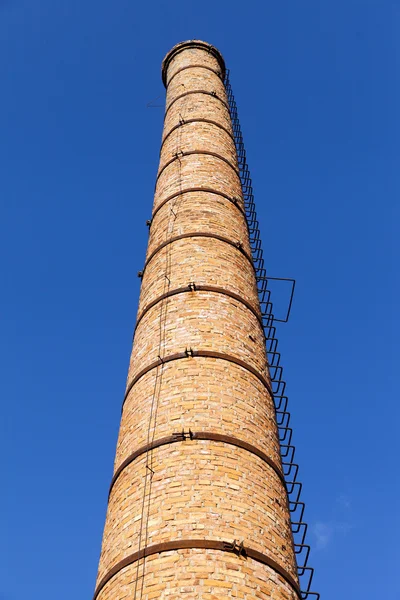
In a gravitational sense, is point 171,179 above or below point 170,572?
above

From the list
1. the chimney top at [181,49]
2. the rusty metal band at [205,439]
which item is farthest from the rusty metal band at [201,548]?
the chimney top at [181,49]

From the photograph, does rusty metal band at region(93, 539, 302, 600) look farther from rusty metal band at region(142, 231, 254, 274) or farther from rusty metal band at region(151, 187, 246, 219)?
rusty metal band at region(151, 187, 246, 219)

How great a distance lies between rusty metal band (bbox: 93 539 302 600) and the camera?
5.14 metres

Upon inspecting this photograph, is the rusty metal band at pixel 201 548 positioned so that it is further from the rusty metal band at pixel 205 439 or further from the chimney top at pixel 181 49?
the chimney top at pixel 181 49

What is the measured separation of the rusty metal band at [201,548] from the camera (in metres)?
5.14

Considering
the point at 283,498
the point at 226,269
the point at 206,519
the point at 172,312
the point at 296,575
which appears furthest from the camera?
the point at 226,269

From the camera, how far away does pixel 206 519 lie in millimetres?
5332

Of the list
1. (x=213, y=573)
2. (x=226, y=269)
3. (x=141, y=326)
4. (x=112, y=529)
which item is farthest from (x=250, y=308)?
(x=213, y=573)

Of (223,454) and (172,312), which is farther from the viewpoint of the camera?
(172,312)

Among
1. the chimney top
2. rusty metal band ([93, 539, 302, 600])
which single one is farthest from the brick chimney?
the chimney top

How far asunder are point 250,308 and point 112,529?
3086mm

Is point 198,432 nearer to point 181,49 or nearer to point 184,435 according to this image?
point 184,435

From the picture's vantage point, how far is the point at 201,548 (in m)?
5.12

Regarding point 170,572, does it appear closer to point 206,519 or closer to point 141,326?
point 206,519
